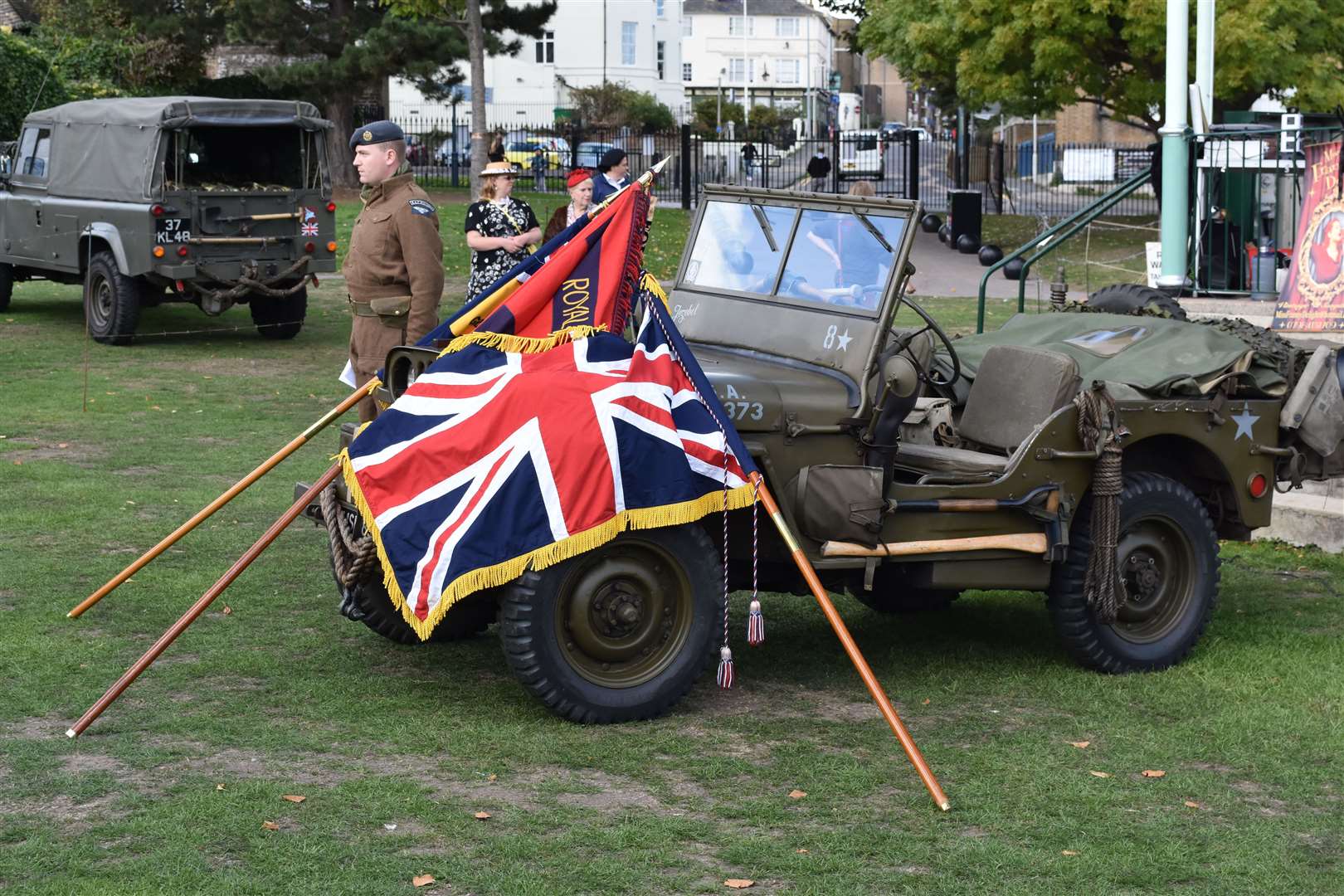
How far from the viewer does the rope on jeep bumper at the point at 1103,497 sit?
6785mm

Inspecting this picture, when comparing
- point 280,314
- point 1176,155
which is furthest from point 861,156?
point 1176,155

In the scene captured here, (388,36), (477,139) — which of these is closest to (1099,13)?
(477,139)

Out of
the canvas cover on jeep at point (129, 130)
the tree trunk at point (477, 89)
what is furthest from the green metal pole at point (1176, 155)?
the tree trunk at point (477, 89)

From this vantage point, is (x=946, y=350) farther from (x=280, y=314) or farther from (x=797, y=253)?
(x=280, y=314)

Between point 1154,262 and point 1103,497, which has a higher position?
point 1154,262

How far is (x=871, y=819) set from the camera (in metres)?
5.39

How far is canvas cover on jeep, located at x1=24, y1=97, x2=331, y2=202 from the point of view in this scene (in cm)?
1675

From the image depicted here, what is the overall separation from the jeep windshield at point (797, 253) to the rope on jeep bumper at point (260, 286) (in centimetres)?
1025

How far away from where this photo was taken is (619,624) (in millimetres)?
6227

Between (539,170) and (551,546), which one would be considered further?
(539,170)

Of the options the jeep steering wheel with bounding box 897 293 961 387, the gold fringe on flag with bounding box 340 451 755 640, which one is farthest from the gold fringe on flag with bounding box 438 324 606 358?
the jeep steering wheel with bounding box 897 293 961 387

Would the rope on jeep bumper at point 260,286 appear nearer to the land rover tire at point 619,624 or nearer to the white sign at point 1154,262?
the white sign at point 1154,262

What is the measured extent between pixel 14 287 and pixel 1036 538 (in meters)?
18.8

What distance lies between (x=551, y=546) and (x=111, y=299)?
12200 millimetres
